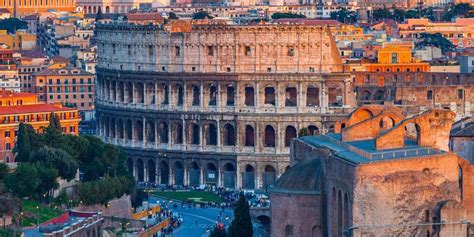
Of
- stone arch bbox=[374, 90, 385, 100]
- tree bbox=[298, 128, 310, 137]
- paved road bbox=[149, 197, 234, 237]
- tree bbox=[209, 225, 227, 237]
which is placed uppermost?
stone arch bbox=[374, 90, 385, 100]

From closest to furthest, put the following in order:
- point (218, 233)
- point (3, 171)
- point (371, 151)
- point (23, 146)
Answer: point (371, 151) < point (218, 233) < point (3, 171) < point (23, 146)

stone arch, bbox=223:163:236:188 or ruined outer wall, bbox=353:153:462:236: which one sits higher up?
ruined outer wall, bbox=353:153:462:236

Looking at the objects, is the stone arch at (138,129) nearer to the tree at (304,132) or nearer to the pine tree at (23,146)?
the tree at (304,132)

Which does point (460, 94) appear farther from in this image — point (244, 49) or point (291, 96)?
point (244, 49)

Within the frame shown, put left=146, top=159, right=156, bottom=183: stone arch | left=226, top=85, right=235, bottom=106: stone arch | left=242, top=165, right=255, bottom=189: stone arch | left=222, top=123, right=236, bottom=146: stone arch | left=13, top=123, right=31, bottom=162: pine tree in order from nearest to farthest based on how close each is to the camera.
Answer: left=13, top=123, right=31, bottom=162: pine tree → left=242, top=165, right=255, bottom=189: stone arch → left=222, top=123, right=236, bottom=146: stone arch → left=226, top=85, right=235, bottom=106: stone arch → left=146, top=159, right=156, bottom=183: stone arch

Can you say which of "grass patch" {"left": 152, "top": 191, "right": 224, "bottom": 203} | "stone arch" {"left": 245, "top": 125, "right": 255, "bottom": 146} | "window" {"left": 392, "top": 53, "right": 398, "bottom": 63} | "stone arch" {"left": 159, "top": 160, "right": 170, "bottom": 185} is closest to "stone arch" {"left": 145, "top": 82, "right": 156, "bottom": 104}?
"stone arch" {"left": 159, "top": 160, "right": 170, "bottom": 185}

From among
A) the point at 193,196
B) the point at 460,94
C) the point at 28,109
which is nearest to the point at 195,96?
the point at 28,109

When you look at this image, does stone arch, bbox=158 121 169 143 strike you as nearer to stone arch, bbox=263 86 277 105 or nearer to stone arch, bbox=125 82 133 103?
stone arch, bbox=125 82 133 103
